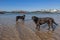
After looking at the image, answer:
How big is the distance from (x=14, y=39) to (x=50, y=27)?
5477 millimetres

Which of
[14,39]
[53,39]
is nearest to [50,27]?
[53,39]

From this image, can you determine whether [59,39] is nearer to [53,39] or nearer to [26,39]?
[53,39]

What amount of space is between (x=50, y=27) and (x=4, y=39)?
5.68m

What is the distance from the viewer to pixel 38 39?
29.1ft

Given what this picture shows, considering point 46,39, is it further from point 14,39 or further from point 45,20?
point 45,20

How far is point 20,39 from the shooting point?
29.0ft

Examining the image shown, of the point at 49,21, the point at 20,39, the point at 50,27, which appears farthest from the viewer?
the point at 50,27

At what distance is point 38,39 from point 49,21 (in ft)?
13.2

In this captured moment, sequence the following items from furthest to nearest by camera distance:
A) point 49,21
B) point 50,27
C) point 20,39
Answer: point 50,27 → point 49,21 → point 20,39

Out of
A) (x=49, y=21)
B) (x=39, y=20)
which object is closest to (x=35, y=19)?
(x=39, y=20)

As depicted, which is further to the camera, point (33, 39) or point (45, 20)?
point (45, 20)

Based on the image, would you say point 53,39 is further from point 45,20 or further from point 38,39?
point 45,20

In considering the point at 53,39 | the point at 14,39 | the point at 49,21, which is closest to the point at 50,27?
the point at 49,21

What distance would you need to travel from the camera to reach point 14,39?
8938 mm
